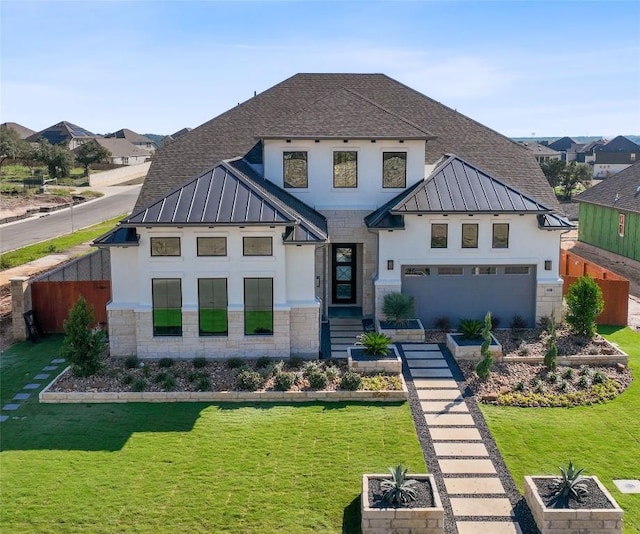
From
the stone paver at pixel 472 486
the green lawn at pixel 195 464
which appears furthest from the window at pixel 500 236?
the stone paver at pixel 472 486

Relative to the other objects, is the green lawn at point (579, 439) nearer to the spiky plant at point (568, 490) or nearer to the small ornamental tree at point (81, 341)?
the spiky plant at point (568, 490)

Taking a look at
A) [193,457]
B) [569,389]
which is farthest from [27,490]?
[569,389]

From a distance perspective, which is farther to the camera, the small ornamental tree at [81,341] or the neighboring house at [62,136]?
the neighboring house at [62,136]

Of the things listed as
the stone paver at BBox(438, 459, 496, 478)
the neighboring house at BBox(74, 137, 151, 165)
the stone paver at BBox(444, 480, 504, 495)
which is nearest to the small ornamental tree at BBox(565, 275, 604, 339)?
the stone paver at BBox(438, 459, 496, 478)

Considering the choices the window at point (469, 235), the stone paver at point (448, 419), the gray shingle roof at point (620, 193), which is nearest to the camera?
the stone paver at point (448, 419)

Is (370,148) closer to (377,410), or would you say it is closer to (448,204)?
(448,204)

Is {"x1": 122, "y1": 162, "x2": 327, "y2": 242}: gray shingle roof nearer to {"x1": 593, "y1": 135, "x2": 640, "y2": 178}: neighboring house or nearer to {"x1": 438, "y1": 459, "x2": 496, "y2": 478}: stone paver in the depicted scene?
{"x1": 438, "y1": 459, "x2": 496, "y2": 478}: stone paver
